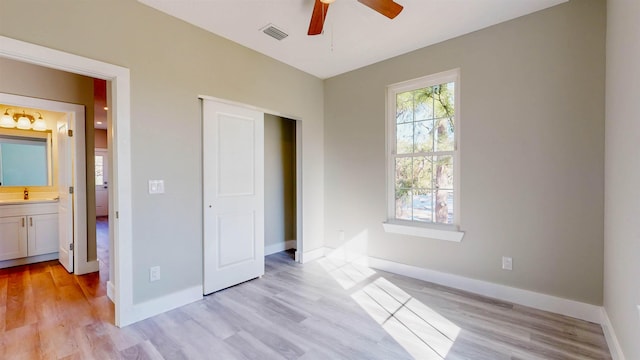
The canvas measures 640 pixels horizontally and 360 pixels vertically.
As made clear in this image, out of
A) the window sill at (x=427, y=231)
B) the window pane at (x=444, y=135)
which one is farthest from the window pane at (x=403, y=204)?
the window pane at (x=444, y=135)

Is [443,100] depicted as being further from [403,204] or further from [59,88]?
[59,88]

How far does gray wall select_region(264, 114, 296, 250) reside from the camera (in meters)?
4.41

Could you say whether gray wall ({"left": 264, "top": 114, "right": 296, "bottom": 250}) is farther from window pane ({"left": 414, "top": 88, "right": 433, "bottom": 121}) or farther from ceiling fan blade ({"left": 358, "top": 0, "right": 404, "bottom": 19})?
ceiling fan blade ({"left": 358, "top": 0, "right": 404, "bottom": 19})

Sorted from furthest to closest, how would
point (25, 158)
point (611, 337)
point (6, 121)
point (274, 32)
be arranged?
point (25, 158) → point (6, 121) → point (274, 32) → point (611, 337)

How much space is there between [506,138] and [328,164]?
228 cm

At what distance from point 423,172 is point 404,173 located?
25 centimetres

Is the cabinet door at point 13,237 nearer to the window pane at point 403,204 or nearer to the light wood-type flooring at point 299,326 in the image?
the light wood-type flooring at point 299,326

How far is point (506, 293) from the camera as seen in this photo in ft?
8.85

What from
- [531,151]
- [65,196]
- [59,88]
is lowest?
[65,196]

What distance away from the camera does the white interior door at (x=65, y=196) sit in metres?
3.51

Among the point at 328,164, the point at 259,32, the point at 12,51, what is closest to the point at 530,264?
the point at 328,164

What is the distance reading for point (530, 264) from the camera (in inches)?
102

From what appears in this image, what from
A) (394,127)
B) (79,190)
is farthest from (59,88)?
(394,127)

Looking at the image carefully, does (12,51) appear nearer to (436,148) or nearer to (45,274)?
(45,274)
